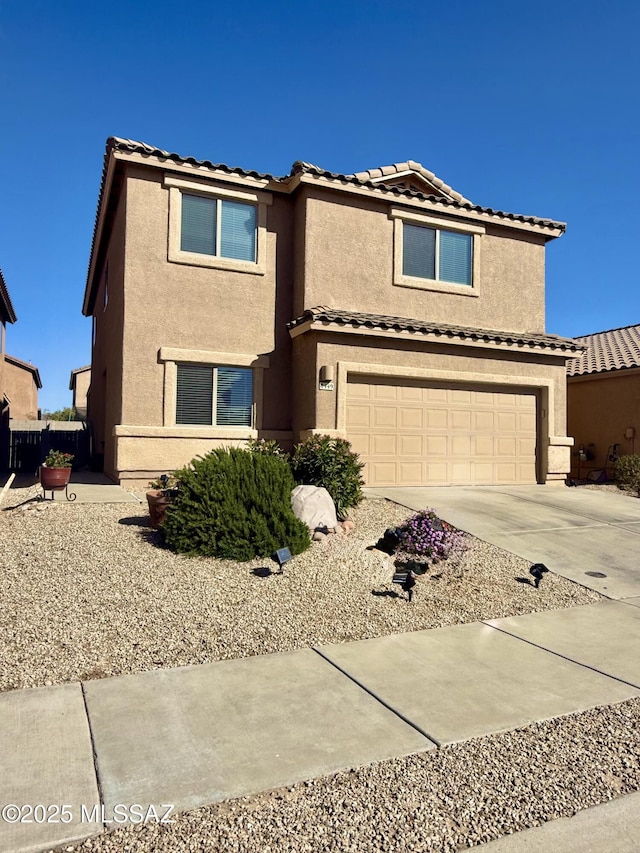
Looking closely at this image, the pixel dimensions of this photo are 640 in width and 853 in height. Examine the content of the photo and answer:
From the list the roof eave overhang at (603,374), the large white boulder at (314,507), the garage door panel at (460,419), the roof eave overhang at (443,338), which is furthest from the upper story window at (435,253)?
the large white boulder at (314,507)

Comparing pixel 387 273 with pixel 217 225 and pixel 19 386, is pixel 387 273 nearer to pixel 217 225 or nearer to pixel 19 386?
pixel 217 225

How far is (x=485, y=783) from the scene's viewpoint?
3.54 meters

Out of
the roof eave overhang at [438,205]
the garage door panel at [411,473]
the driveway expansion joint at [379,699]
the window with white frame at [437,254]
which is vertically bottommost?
the driveway expansion joint at [379,699]

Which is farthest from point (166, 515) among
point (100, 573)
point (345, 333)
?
point (345, 333)

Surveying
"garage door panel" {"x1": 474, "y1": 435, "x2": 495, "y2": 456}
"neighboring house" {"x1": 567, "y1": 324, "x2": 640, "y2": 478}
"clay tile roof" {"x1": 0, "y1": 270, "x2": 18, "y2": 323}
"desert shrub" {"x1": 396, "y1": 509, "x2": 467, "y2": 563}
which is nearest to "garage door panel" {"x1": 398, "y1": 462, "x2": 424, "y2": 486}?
"garage door panel" {"x1": 474, "y1": 435, "x2": 495, "y2": 456}

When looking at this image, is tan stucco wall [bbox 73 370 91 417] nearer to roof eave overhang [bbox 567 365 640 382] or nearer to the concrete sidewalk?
roof eave overhang [bbox 567 365 640 382]

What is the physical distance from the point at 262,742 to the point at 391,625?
2.68 meters

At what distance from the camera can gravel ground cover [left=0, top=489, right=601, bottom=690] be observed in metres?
5.38

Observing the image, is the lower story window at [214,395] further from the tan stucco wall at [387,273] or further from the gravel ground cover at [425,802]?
the gravel ground cover at [425,802]

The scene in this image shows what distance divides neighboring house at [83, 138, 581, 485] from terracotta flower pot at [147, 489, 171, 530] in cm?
455

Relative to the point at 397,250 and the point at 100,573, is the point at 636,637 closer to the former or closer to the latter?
the point at 100,573

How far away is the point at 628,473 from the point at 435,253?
7.37 metres

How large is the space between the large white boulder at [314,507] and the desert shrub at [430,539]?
1.09 m

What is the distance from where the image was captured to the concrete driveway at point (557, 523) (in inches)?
339
